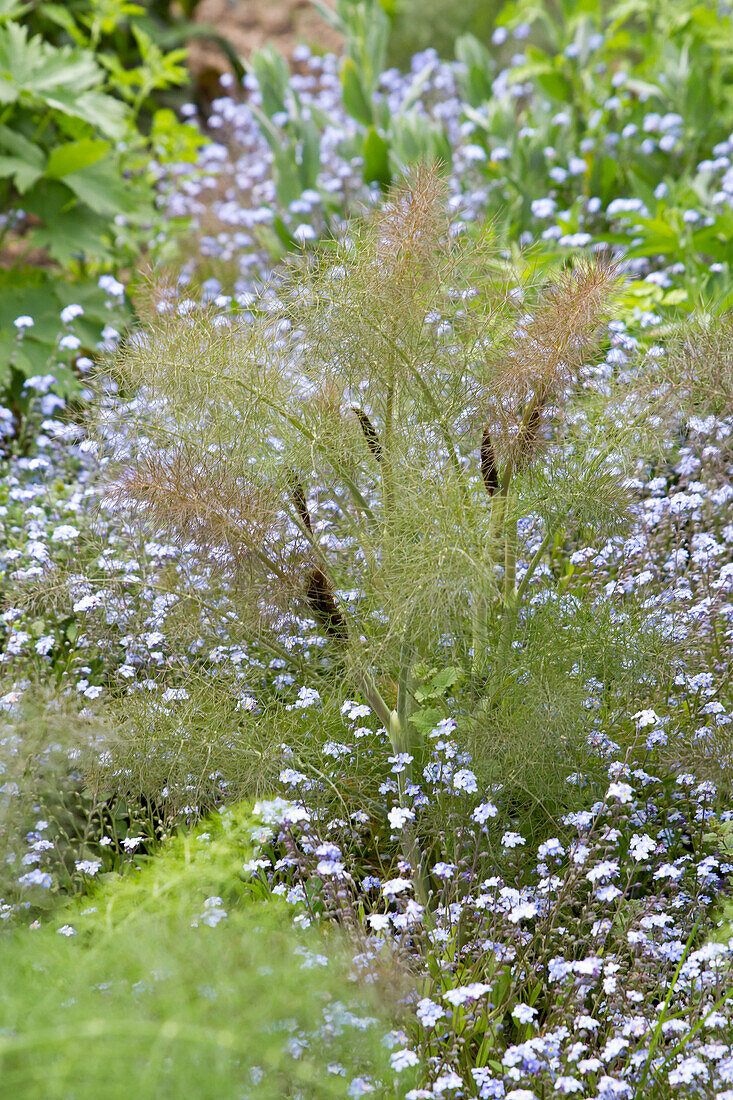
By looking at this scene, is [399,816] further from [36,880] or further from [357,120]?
[357,120]

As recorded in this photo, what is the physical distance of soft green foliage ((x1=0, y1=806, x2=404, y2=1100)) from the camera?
1426mm

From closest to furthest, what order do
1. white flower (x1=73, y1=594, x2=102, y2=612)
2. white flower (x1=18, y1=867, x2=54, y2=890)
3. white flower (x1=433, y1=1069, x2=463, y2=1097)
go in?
1. white flower (x1=433, y1=1069, x2=463, y2=1097)
2. white flower (x1=18, y1=867, x2=54, y2=890)
3. white flower (x1=73, y1=594, x2=102, y2=612)

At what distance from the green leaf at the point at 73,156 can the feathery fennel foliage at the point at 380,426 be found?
237 cm

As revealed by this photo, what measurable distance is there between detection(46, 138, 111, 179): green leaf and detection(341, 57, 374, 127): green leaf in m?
1.57

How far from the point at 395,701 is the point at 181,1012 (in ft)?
3.83

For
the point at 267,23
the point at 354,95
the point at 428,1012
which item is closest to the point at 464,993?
the point at 428,1012

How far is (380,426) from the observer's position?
96.4 inches

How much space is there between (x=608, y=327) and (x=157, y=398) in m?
1.26

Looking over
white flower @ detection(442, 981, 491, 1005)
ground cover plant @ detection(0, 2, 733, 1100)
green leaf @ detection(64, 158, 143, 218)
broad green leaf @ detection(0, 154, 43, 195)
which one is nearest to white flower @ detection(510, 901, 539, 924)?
ground cover plant @ detection(0, 2, 733, 1100)

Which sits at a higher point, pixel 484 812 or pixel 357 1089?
pixel 484 812

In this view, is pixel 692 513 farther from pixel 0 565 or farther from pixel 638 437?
pixel 0 565

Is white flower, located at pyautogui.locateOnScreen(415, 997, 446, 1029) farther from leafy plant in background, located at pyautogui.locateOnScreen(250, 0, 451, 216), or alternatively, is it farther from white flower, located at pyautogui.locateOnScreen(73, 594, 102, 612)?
leafy plant in background, located at pyautogui.locateOnScreen(250, 0, 451, 216)

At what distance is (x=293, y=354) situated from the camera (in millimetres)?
2428

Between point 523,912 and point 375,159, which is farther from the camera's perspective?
point 375,159
